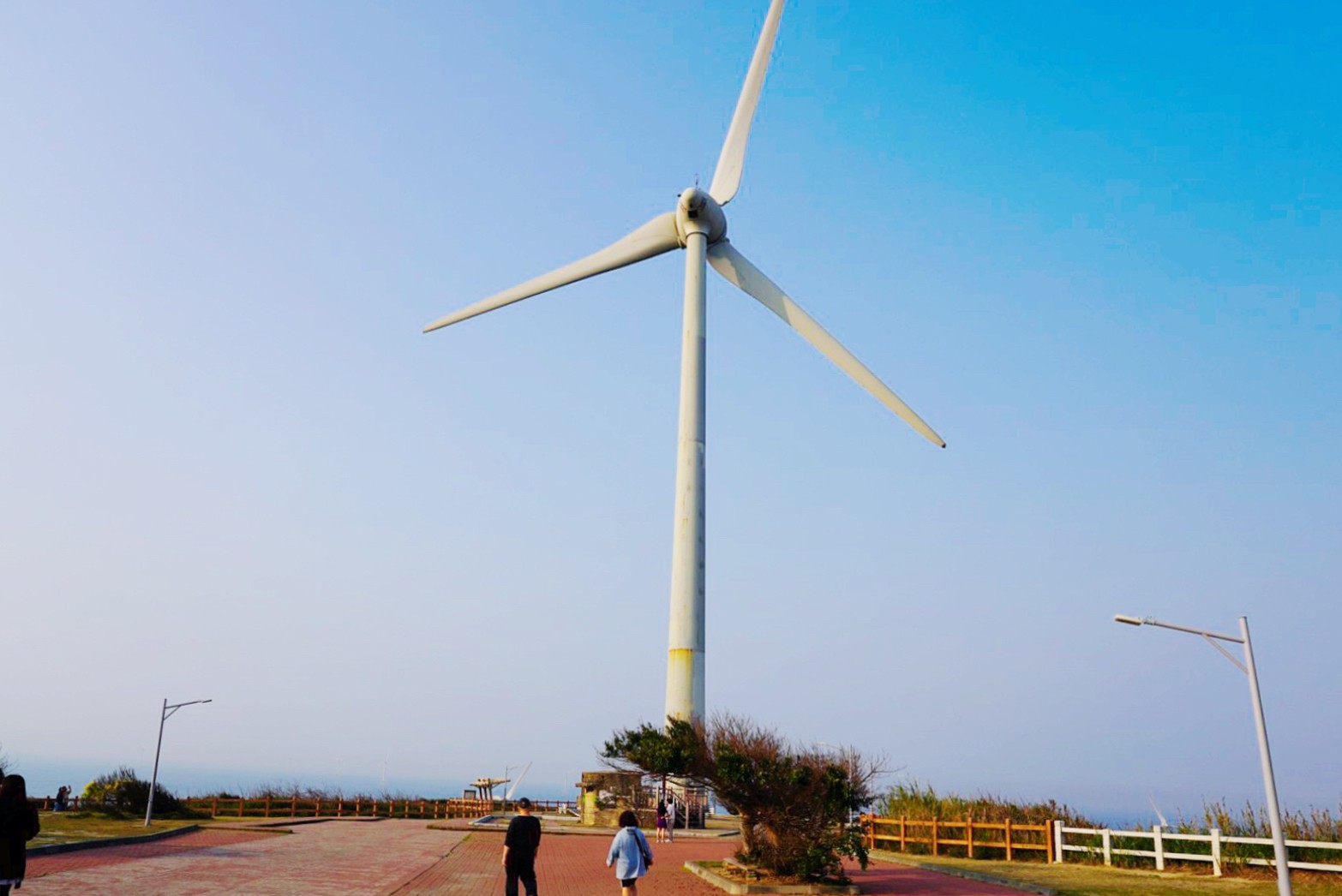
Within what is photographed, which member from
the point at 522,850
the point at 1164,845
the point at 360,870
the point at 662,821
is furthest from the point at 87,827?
the point at 1164,845

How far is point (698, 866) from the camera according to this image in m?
25.2

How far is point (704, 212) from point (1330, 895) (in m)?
33.4

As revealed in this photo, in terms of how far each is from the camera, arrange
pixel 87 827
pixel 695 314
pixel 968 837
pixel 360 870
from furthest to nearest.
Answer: pixel 695 314 → pixel 87 827 → pixel 968 837 → pixel 360 870

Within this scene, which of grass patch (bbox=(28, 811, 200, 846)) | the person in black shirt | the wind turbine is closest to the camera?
the person in black shirt

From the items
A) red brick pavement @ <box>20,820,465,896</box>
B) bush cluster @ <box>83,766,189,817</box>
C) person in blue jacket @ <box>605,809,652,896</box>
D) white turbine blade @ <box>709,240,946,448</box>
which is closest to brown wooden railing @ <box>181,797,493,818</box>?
bush cluster @ <box>83,766,189,817</box>

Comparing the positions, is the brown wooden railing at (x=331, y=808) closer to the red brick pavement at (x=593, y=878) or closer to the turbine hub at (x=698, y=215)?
the red brick pavement at (x=593, y=878)

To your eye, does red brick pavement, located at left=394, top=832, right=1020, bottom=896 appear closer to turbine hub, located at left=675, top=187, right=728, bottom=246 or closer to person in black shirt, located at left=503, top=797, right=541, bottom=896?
person in black shirt, located at left=503, top=797, right=541, bottom=896

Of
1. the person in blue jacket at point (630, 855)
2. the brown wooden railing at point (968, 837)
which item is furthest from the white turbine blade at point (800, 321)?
the person in blue jacket at point (630, 855)

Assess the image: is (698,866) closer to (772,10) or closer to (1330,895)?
(1330,895)

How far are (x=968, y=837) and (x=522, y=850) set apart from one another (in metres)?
21.6

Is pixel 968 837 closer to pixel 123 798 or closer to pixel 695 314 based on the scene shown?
pixel 695 314

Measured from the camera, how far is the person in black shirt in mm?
15734

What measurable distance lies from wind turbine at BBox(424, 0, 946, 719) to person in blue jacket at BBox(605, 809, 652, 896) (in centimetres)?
2166

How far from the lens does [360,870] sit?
2373 cm
